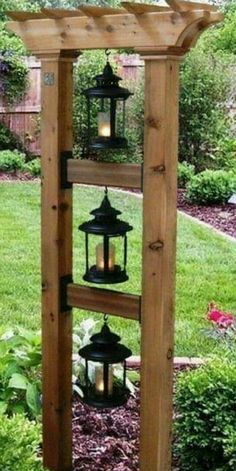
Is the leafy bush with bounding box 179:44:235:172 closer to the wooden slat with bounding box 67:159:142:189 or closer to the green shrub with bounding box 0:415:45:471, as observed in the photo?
the wooden slat with bounding box 67:159:142:189

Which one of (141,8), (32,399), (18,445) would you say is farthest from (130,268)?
(18,445)

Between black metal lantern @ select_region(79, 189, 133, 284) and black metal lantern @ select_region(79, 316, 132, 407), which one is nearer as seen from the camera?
black metal lantern @ select_region(79, 189, 133, 284)

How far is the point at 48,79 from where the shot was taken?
106 inches

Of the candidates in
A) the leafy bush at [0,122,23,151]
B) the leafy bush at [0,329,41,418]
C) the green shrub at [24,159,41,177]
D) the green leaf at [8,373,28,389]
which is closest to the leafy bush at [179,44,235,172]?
the green shrub at [24,159,41,177]

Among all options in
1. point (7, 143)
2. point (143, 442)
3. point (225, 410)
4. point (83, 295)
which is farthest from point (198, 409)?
point (7, 143)

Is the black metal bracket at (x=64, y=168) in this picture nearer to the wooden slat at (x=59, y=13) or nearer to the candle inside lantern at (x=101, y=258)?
the candle inside lantern at (x=101, y=258)

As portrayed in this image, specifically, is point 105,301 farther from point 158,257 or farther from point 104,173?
point 104,173

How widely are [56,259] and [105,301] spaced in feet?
0.72

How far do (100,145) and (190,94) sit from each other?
617 centimetres

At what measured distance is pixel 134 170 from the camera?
2561mm

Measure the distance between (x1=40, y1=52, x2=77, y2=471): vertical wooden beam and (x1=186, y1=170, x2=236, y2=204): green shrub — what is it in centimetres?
475

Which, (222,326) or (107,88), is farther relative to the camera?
(222,326)

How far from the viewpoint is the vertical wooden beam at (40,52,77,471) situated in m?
2.69

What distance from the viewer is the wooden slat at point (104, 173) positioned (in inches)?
101
